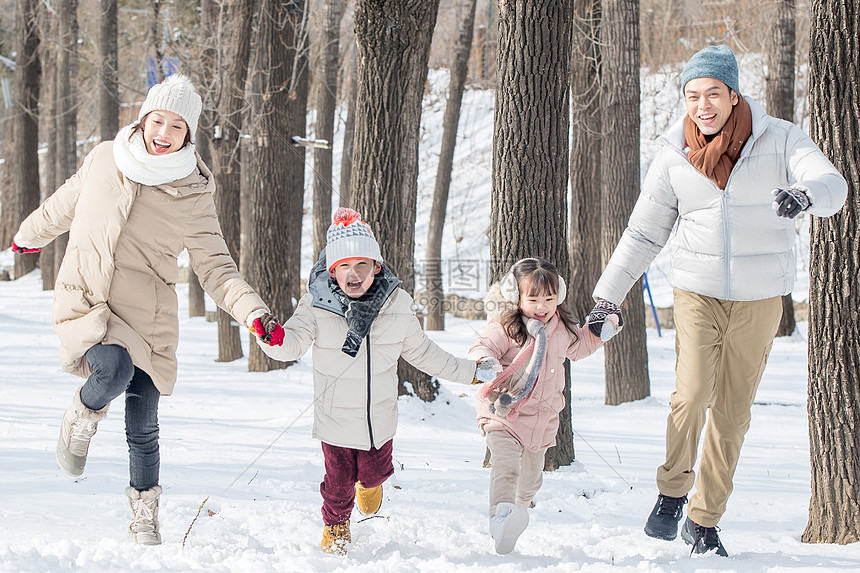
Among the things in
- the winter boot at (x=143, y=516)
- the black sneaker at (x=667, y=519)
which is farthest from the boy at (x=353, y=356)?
the black sneaker at (x=667, y=519)

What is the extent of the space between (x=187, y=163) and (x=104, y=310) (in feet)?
2.52

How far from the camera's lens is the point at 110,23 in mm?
15898

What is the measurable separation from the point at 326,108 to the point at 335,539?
11.4 metres

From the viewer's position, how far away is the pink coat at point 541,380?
4.00 meters

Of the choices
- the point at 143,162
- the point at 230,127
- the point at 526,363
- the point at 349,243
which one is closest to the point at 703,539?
the point at 526,363

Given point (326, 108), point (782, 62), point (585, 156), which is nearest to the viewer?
point (585, 156)

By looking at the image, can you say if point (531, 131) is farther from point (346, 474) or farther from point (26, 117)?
point (26, 117)

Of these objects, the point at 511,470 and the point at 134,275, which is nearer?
the point at 134,275

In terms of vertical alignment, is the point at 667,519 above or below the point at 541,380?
below

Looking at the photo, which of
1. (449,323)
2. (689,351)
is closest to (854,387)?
(689,351)

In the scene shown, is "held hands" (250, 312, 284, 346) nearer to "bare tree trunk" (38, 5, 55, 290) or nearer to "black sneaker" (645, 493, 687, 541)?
"black sneaker" (645, 493, 687, 541)

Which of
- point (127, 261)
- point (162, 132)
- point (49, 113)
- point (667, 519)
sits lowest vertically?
point (667, 519)

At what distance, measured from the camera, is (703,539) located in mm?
3803

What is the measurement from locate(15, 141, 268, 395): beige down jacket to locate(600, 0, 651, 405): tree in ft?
20.6
